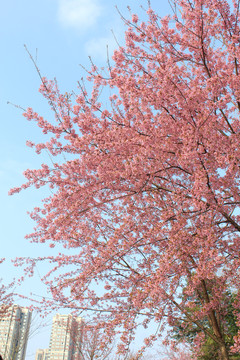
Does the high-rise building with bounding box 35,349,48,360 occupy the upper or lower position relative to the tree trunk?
lower

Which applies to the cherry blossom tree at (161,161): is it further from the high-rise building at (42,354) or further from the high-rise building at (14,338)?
the high-rise building at (42,354)

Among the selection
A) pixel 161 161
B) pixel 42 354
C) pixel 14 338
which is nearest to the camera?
pixel 161 161

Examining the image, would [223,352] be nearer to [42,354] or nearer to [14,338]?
[14,338]

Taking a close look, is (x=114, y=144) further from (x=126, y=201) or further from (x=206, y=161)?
(x=206, y=161)

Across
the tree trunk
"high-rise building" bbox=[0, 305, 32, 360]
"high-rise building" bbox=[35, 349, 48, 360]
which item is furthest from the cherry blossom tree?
"high-rise building" bbox=[35, 349, 48, 360]

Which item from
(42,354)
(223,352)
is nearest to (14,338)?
(223,352)

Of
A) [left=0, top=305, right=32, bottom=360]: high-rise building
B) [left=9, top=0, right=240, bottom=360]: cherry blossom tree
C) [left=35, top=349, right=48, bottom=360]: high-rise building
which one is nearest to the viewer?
[left=9, top=0, right=240, bottom=360]: cherry blossom tree

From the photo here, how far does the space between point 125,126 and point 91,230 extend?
3.27 m

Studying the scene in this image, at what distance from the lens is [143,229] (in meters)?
6.25

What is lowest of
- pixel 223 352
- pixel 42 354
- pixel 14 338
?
pixel 42 354

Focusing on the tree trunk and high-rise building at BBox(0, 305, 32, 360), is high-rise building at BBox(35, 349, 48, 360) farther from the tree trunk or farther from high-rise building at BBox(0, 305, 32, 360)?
the tree trunk

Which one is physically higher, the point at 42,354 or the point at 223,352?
the point at 223,352

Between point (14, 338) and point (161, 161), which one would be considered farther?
point (14, 338)

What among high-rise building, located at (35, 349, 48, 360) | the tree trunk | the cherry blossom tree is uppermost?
the cherry blossom tree
